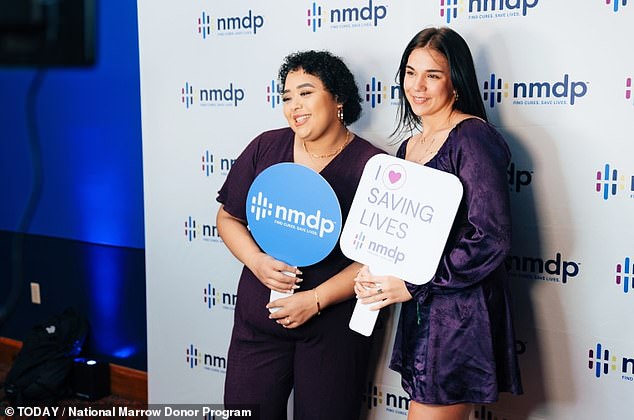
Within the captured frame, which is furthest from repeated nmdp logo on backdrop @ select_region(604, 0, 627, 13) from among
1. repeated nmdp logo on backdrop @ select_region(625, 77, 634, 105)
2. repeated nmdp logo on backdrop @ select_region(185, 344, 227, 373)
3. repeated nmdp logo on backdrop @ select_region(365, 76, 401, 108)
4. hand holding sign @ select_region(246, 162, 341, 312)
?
repeated nmdp logo on backdrop @ select_region(185, 344, 227, 373)

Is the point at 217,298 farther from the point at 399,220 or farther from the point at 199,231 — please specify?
the point at 399,220

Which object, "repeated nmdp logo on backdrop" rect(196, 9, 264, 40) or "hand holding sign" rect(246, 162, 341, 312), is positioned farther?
"repeated nmdp logo on backdrop" rect(196, 9, 264, 40)

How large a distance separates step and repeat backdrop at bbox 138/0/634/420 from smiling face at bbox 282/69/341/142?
0.37 m

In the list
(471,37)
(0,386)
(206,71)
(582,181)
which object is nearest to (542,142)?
(582,181)

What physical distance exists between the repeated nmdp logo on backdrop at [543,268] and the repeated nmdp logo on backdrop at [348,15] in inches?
33.1

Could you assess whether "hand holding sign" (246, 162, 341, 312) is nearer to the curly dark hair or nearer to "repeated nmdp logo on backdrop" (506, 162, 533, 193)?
the curly dark hair

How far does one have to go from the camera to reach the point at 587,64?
6.20 ft

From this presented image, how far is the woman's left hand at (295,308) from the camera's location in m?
1.88

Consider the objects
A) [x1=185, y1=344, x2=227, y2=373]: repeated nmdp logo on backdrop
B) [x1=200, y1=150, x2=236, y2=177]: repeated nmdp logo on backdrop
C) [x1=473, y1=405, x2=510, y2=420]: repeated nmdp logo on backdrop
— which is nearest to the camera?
[x1=473, y1=405, x2=510, y2=420]: repeated nmdp logo on backdrop

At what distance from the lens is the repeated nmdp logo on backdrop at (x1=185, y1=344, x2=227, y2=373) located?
104 inches

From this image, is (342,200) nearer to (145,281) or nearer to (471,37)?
(471,37)

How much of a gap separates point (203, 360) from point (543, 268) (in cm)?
134

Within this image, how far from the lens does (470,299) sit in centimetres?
168

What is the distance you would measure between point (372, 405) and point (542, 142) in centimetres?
103
